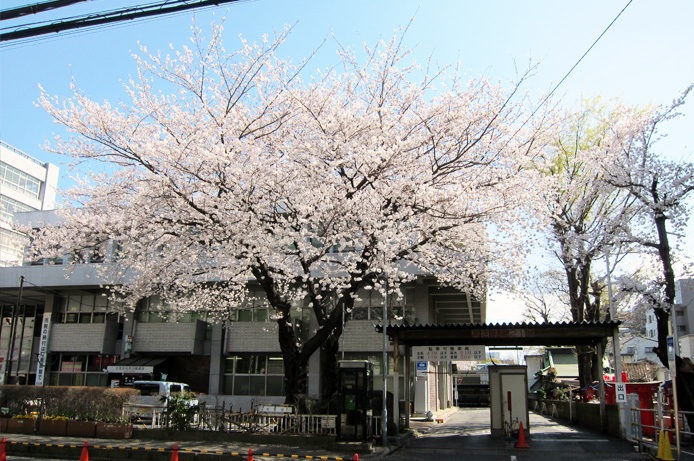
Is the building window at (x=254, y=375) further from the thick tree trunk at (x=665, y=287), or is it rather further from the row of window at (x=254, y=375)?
the thick tree trunk at (x=665, y=287)

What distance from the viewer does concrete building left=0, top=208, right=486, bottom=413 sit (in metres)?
28.5

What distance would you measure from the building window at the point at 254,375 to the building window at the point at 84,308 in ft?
28.3

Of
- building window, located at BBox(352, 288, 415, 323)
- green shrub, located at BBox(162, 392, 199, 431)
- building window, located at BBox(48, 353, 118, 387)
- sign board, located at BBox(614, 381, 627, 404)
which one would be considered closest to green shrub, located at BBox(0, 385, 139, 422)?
green shrub, located at BBox(162, 392, 199, 431)

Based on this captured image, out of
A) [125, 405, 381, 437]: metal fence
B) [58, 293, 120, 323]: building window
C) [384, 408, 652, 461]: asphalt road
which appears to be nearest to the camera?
[384, 408, 652, 461]: asphalt road

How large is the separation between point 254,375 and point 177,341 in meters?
4.69

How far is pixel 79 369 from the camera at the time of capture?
3284cm

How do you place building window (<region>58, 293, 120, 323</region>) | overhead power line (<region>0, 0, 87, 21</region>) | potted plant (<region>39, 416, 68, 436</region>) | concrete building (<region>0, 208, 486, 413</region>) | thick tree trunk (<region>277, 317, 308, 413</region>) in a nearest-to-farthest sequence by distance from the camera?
overhead power line (<region>0, 0, 87, 21</region>) → thick tree trunk (<region>277, 317, 308, 413</region>) → potted plant (<region>39, 416, 68, 436</region>) → concrete building (<region>0, 208, 486, 413</region>) → building window (<region>58, 293, 120, 323</region>)

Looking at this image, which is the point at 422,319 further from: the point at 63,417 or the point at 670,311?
the point at 63,417

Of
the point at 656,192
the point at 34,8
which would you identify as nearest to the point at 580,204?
the point at 656,192

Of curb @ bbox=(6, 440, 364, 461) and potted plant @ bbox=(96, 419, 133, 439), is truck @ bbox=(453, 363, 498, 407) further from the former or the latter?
curb @ bbox=(6, 440, 364, 461)

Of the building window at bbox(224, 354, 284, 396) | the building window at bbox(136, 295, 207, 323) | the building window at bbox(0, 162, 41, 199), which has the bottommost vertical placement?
the building window at bbox(224, 354, 284, 396)

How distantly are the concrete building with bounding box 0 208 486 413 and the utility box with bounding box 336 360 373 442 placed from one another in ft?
38.8

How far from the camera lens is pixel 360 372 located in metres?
15.1

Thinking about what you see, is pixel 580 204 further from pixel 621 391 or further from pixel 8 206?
pixel 8 206
